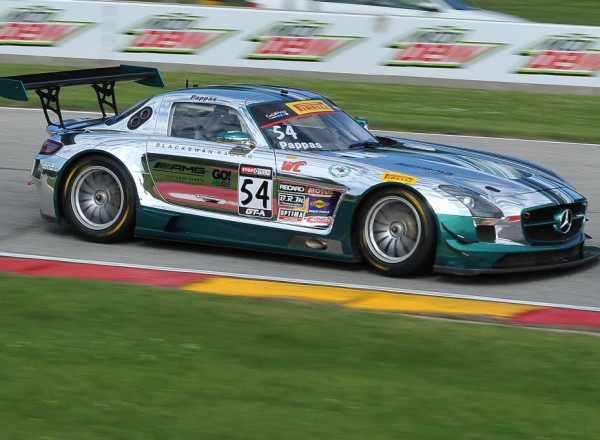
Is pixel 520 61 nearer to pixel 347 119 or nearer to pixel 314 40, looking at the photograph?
pixel 314 40

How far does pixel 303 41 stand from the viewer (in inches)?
727

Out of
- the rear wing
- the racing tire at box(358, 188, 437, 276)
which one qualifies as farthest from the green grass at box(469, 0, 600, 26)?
the racing tire at box(358, 188, 437, 276)

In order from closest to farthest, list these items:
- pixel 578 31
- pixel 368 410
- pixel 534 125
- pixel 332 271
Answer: pixel 368 410 < pixel 332 271 < pixel 534 125 < pixel 578 31

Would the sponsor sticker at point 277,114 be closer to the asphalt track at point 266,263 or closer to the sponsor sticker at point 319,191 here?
the sponsor sticker at point 319,191

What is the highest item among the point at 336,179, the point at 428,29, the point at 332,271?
the point at 428,29

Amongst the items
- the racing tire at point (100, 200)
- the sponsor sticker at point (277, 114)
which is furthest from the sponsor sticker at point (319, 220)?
the racing tire at point (100, 200)

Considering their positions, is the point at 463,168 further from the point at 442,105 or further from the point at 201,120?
the point at 442,105

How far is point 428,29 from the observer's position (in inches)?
702

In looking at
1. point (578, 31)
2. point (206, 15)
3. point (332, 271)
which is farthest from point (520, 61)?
point (332, 271)

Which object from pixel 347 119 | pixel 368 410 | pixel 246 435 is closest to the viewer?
pixel 246 435

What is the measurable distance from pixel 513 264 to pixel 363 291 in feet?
3.72

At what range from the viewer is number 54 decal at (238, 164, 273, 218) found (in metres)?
8.80

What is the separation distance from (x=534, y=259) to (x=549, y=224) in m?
0.30

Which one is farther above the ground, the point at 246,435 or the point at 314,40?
the point at 314,40
